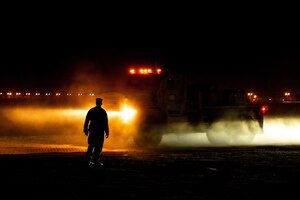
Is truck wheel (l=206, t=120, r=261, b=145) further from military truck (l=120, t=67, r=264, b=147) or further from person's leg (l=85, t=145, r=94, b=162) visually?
person's leg (l=85, t=145, r=94, b=162)

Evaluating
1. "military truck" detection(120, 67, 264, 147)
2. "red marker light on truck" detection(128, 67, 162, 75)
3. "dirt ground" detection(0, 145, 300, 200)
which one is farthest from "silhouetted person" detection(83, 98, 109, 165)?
"red marker light on truck" detection(128, 67, 162, 75)

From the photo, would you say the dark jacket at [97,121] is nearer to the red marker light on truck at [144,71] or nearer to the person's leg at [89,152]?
the person's leg at [89,152]

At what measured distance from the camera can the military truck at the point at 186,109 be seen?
22578 millimetres

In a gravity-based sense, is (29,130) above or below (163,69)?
below

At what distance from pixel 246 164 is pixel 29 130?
18.4m

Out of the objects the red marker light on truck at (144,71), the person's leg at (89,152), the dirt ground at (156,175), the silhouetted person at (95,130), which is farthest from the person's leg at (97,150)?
the red marker light on truck at (144,71)

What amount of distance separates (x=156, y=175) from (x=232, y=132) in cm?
1127

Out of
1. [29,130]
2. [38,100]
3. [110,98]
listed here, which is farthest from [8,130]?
[110,98]

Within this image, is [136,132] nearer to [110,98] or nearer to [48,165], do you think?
[110,98]

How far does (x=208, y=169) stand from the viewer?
15.0m

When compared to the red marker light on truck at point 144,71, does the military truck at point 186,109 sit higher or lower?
lower

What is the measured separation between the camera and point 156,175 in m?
13.8

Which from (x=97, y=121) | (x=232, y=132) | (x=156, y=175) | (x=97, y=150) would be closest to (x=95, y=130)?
(x=97, y=121)

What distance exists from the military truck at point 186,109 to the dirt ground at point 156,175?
317 centimetres
